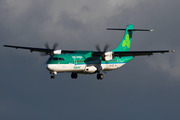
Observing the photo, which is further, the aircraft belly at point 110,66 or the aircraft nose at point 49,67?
the aircraft belly at point 110,66

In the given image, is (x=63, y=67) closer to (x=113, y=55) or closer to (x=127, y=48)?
(x=113, y=55)

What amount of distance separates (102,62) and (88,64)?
8.42 feet

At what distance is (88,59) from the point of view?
45.2 metres

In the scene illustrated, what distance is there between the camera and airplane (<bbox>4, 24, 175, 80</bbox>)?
41.0 metres

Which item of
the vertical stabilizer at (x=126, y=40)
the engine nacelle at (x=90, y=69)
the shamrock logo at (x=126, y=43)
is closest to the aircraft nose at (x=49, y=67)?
the engine nacelle at (x=90, y=69)

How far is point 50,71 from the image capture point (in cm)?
4059

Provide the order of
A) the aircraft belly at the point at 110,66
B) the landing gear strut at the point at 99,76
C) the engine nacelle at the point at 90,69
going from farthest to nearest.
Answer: the aircraft belly at the point at 110,66 → the landing gear strut at the point at 99,76 → the engine nacelle at the point at 90,69

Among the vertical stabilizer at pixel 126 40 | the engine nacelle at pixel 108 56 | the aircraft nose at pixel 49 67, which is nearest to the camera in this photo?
the aircraft nose at pixel 49 67

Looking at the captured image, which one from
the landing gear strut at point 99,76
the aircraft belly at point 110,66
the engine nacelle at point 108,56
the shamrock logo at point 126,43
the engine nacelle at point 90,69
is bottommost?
the landing gear strut at point 99,76

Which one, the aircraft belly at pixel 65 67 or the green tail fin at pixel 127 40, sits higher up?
the green tail fin at pixel 127 40

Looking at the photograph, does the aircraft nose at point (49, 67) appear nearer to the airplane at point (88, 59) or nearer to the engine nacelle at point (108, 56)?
the airplane at point (88, 59)

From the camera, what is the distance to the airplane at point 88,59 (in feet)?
134

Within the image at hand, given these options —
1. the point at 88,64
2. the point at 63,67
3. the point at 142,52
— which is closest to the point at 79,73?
the point at 88,64

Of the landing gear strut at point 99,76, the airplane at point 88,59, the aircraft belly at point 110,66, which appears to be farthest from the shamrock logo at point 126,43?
the landing gear strut at point 99,76
